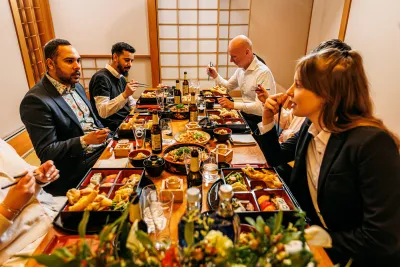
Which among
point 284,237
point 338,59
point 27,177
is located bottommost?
point 27,177

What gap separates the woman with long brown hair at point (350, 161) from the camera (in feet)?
3.65

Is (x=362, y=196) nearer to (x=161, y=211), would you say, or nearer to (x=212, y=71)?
(x=161, y=211)

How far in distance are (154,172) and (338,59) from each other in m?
1.05

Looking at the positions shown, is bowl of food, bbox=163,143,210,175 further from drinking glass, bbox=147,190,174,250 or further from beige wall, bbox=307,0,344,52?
beige wall, bbox=307,0,344,52

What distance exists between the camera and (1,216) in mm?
1187

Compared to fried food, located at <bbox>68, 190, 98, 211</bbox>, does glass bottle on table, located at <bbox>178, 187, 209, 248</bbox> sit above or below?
above

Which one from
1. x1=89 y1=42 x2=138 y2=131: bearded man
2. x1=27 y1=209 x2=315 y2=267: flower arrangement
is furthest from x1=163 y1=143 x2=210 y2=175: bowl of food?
x1=89 y1=42 x2=138 y2=131: bearded man

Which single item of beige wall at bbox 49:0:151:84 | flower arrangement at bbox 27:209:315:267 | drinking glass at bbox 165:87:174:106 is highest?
beige wall at bbox 49:0:151:84

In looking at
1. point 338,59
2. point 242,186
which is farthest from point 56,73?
point 338,59

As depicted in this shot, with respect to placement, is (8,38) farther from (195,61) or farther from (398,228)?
(398,228)

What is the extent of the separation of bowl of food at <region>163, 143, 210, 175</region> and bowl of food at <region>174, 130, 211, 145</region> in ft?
0.41

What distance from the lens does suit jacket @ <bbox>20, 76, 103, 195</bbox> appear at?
6.53 ft

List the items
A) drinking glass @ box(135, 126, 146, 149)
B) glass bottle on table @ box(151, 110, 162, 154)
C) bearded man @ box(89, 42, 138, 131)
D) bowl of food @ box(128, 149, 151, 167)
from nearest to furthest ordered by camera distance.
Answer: bowl of food @ box(128, 149, 151, 167) < glass bottle on table @ box(151, 110, 162, 154) < drinking glass @ box(135, 126, 146, 149) < bearded man @ box(89, 42, 138, 131)

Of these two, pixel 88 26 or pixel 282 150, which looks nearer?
pixel 282 150
